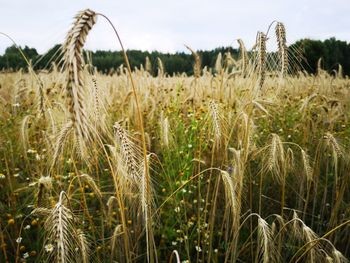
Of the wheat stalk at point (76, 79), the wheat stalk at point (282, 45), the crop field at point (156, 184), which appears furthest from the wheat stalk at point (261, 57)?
the wheat stalk at point (76, 79)

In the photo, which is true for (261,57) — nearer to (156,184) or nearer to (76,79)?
(76,79)

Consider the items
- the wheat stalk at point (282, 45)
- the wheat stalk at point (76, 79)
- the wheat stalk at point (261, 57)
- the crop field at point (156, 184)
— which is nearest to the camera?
the wheat stalk at point (76, 79)

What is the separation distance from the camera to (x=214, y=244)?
8.95 ft

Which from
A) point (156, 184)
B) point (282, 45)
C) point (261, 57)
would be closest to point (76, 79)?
point (261, 57)

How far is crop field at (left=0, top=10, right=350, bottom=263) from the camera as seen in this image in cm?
148

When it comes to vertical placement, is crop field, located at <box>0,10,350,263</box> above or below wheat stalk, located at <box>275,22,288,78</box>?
below

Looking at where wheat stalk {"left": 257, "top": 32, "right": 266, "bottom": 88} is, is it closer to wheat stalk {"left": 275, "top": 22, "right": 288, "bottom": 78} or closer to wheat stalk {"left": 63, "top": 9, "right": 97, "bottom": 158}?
wheat stalk {"left": 275, "top": 22, "right": 288, "bottom": 78}

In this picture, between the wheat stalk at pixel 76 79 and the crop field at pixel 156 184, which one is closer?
the wheat stalk at pixel 76 79

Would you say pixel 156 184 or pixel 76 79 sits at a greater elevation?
pixel 76 79

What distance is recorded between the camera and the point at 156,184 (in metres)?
2.98

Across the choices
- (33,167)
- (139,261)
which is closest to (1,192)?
Result: (33,167)

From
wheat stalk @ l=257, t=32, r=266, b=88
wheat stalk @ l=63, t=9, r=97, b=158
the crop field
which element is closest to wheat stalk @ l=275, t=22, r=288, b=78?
the crop field

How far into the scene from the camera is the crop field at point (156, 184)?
4.84ft

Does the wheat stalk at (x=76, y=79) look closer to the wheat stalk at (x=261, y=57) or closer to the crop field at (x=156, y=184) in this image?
the crop field at (x=156, y=184)
